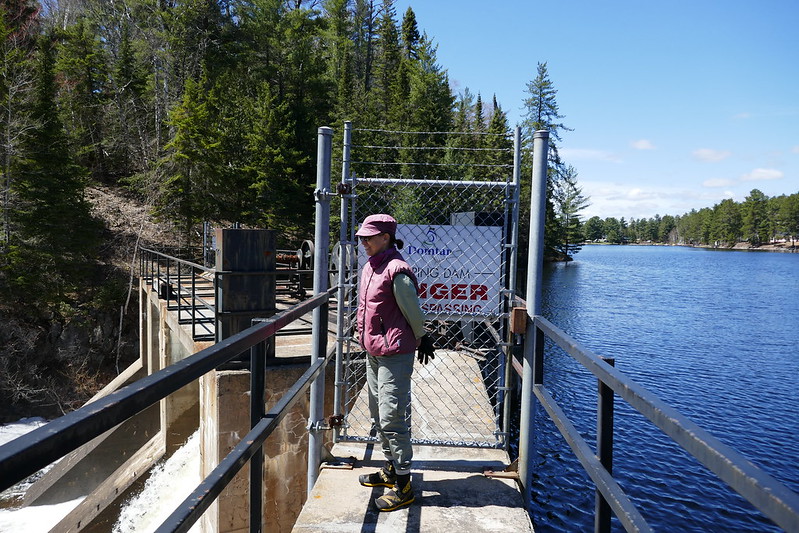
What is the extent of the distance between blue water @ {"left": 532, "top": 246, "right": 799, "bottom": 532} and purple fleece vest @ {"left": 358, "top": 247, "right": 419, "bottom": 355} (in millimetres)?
9404

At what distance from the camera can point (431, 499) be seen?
355 cm

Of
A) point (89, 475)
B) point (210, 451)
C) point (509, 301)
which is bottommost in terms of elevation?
point (89, 475)

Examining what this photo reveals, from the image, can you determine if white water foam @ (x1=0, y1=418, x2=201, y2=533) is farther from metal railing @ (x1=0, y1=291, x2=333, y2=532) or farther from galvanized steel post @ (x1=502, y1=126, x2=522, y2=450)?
metal railing @ (x1=0, y1=291, x2=333, y2=532)

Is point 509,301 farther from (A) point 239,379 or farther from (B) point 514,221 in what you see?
(A) point 239,379

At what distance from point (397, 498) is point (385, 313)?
1.15m

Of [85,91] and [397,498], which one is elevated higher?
[85,91]

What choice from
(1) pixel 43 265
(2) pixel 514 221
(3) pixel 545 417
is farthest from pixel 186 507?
(1) pixel 43 265

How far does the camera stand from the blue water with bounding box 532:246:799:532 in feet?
37.9

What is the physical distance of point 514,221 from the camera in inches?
161

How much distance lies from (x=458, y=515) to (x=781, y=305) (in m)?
40.0

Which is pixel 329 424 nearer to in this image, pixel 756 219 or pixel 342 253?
pixel 342 253

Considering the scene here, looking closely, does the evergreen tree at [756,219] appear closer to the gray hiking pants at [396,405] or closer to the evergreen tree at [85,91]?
the evergreen tree at [85,91]

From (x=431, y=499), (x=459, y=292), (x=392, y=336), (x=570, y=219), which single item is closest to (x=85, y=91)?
(x=459, y=292)

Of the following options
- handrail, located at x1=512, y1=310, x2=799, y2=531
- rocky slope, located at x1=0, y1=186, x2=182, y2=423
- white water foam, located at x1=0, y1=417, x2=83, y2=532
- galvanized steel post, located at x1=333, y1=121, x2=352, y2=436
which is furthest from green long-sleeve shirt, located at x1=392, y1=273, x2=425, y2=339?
rocky slope, located at x1=0, y1=186, x2=182, y2=423
